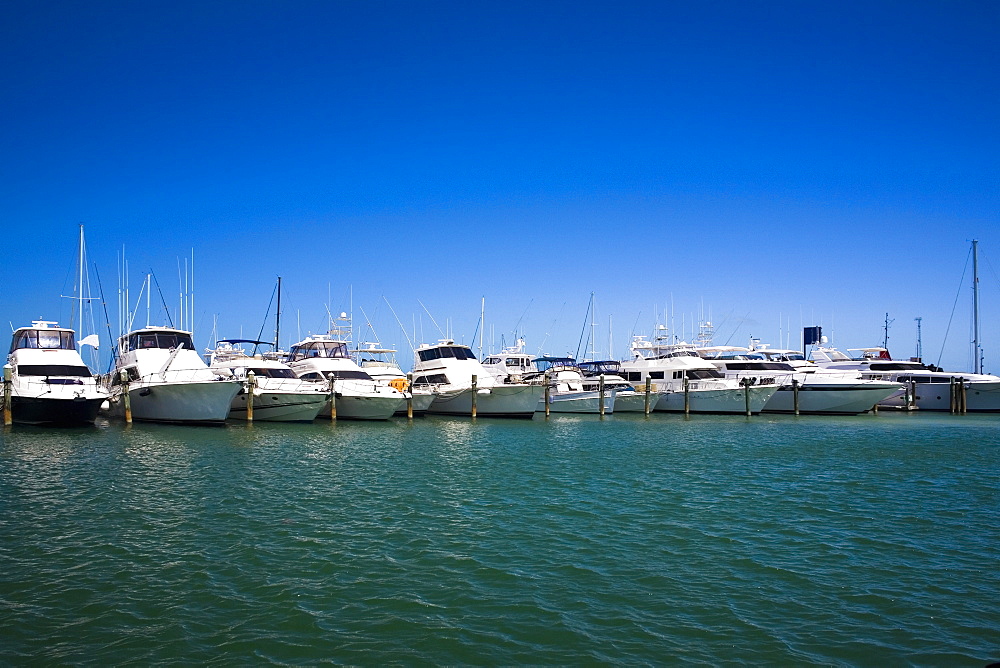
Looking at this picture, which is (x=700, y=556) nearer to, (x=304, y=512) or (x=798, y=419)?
(x=304, y=512)

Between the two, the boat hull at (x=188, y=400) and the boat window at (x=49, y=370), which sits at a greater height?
the boat window at (x=49, y=370)

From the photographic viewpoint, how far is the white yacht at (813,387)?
4875 centimetres

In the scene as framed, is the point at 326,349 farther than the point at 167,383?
Yes

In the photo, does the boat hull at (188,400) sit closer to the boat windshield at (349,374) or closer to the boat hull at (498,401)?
the boat windshield at (349,374)

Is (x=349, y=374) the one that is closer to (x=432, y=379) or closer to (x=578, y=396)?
(x=432, y=379)

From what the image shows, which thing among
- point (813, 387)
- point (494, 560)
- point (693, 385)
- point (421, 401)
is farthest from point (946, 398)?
point (494, 560)

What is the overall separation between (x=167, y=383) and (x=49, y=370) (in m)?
5.89

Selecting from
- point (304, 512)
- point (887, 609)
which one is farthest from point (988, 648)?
point (304, 512)

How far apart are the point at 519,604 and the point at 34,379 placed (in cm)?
3255

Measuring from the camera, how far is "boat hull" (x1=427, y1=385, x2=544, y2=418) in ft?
147

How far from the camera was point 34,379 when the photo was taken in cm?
3494

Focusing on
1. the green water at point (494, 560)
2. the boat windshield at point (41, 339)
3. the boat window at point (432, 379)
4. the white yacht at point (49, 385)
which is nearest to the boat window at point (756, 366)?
the boat window at point (432, 379)

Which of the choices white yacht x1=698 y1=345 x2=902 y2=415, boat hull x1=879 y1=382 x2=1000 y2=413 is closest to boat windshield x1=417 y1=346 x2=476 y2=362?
white yacht x1=698 y1=345 x2=902 y2=415

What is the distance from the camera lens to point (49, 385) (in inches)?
1352
